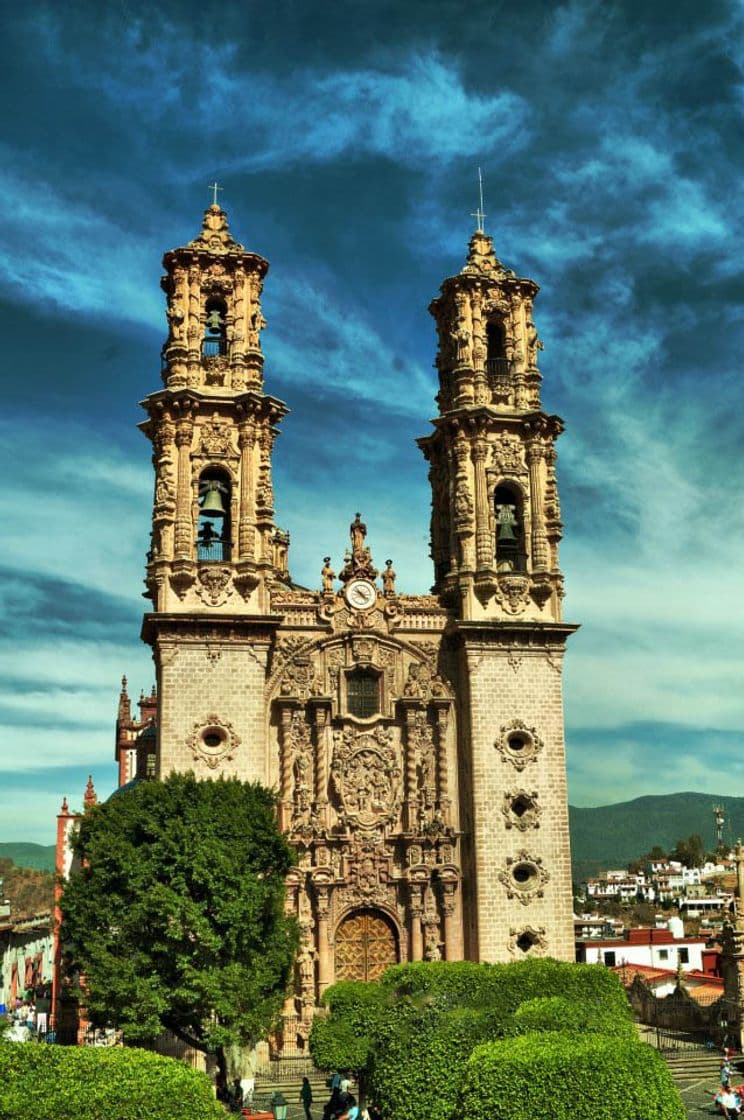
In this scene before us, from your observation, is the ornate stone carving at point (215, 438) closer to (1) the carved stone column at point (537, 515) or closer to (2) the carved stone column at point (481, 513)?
(2) the carved stone column at point (481, 513)

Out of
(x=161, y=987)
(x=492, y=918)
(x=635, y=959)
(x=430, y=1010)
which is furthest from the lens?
(x=635, y=959)

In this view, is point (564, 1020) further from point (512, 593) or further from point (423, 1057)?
point (512, 593)

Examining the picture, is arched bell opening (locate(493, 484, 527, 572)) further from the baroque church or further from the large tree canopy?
the large tree canopy

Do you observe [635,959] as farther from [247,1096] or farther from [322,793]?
[247,1096]

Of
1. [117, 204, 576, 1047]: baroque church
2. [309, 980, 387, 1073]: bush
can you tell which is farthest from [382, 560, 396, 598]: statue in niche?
→ [309, 980, 387, 1073]: bush

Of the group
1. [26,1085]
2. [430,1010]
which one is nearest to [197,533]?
[430,1010]

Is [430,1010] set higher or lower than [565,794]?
lower

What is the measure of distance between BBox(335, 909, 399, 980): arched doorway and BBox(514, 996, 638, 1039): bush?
11.6 meters

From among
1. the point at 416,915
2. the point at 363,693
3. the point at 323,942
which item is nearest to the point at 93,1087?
the point at 323,942

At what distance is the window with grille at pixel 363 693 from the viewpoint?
3541cm

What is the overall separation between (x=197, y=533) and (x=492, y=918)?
12.9 metres

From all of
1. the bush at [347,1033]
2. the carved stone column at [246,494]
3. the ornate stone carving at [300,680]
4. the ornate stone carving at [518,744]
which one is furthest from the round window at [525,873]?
the carved stone column at [246,494]

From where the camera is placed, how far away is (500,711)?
3534cm

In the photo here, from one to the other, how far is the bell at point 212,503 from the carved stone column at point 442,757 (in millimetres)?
7929
